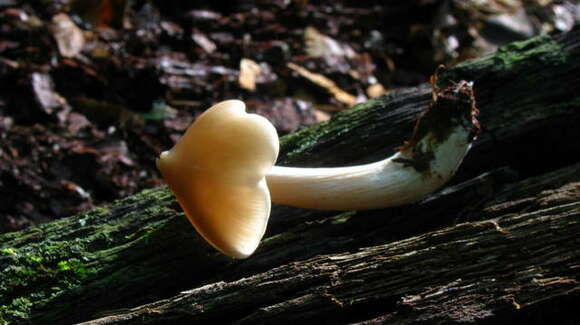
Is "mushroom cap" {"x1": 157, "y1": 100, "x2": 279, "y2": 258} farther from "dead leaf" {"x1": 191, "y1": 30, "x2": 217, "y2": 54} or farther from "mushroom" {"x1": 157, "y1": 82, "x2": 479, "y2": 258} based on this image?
"dead leaf" {"x1": 191, "y1": 30, "x2": 217, "y2": 54}

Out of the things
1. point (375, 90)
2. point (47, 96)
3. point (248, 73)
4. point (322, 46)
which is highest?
point (322, 46)

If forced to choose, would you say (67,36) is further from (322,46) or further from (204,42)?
(322,46)

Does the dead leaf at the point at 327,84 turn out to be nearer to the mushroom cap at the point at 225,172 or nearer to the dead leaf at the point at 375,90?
the dead leaf at the point at 375,90

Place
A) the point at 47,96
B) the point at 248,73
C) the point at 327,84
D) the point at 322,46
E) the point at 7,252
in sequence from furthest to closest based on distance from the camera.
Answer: the point at 322,46
the point at 327,84
the point at 248,73
the point at 47,96
the point at 7,252

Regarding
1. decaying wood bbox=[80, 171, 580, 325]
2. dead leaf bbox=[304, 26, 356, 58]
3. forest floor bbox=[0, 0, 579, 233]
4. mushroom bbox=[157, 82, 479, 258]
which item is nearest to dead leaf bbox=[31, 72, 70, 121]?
forest floor bbox=[0, 0, 579, 233]

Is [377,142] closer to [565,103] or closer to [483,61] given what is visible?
[483,61]

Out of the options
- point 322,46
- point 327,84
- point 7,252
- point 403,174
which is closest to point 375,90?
point 327,84
